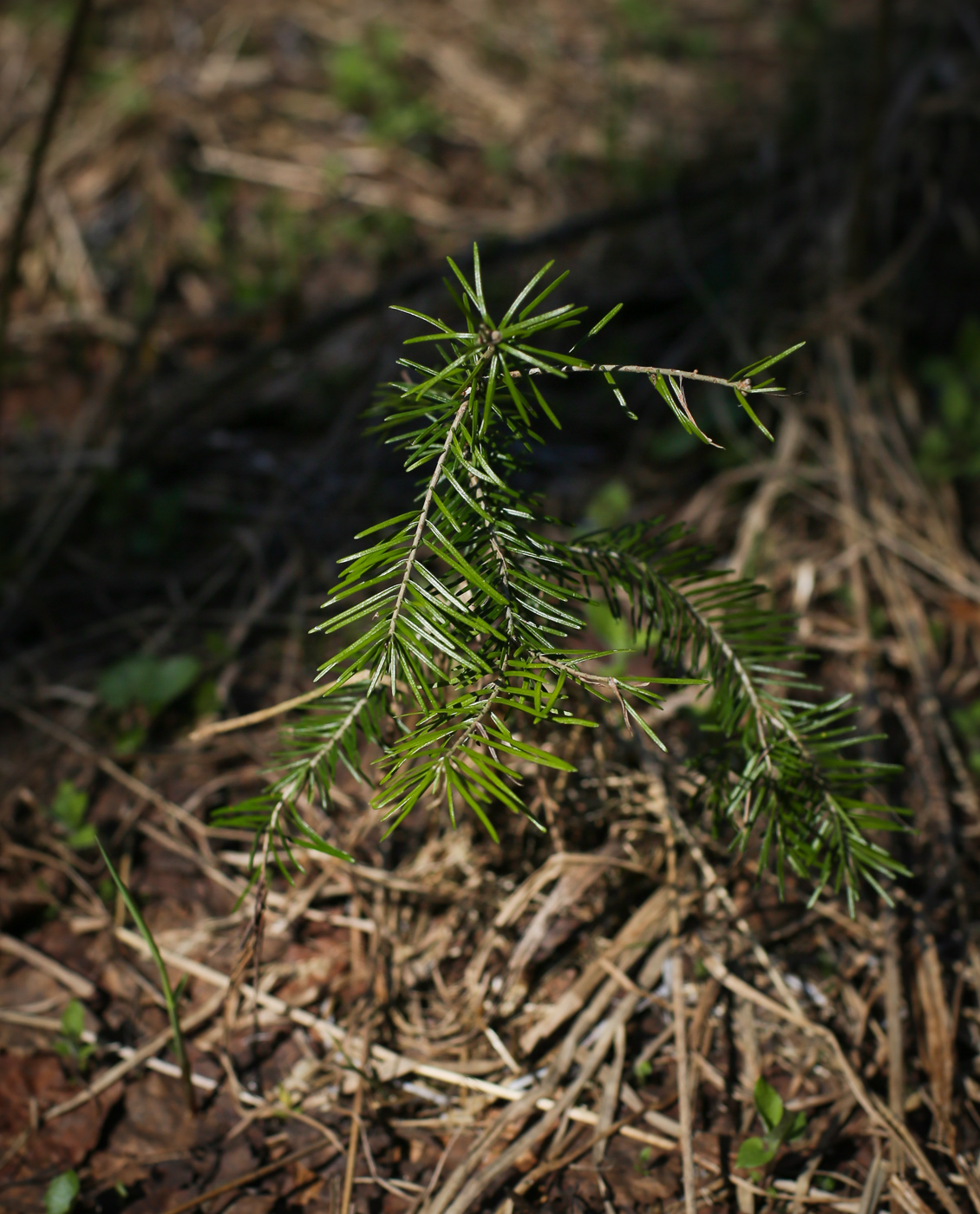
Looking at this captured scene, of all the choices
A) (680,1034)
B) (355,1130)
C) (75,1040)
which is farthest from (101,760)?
(680,1034)

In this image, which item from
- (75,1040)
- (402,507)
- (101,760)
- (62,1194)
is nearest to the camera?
(62,1194)

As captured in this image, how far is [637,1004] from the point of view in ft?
5.21

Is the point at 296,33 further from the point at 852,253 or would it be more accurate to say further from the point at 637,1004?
the point at 637,1004

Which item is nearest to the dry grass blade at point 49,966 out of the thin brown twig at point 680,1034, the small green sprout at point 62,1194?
the small green sprout at point 62,1194

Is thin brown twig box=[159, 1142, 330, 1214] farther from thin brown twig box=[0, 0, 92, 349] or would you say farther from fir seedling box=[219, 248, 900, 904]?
thin brown twig box=[0, 0, 92, 349]

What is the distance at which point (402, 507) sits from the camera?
267 centimetres

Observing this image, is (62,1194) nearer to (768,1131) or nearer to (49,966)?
(49,966)

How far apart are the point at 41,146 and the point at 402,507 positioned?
1438mm

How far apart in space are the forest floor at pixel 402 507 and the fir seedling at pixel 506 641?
316mm

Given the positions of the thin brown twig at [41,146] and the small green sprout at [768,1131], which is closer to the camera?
the small green sprout at [768,1131]

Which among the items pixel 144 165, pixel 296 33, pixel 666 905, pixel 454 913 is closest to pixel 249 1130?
pixel 454 913

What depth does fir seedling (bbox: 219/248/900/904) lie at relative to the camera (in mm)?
939

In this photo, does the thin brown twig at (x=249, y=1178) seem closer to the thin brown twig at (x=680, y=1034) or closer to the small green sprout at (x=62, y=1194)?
the small green sprout at (x=62, y=1194)

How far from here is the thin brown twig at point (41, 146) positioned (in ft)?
7.79
